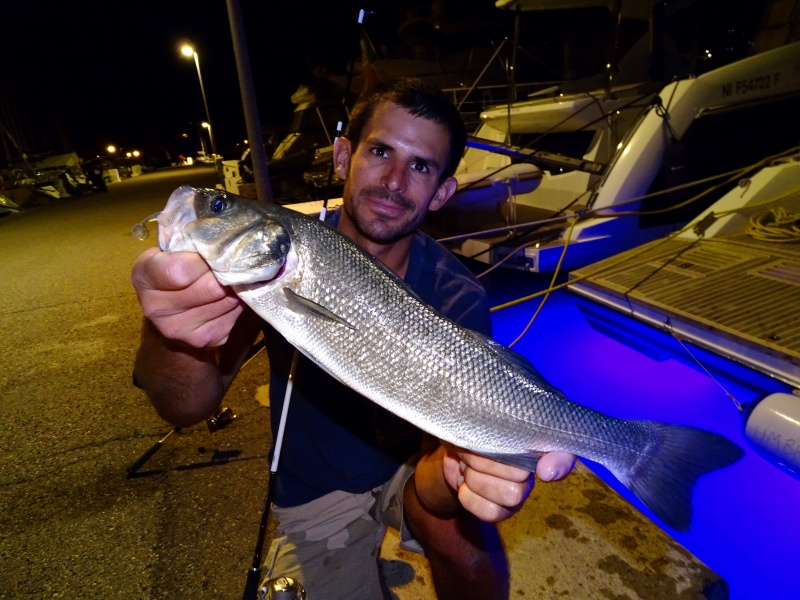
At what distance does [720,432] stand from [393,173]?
4042 mm

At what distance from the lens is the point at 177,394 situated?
7.26 ft

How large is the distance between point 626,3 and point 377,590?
8.80 m

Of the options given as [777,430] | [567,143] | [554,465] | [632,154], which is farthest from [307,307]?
[567,143]

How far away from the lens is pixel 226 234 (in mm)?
1754

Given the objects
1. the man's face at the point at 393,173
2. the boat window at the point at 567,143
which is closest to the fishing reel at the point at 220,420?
the man's face at the point at 393,173

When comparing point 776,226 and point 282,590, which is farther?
point 776,226

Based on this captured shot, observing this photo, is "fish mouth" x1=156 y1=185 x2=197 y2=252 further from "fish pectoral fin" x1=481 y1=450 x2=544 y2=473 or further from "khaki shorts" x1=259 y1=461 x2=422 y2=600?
"khaki shorts" x1=259 y1=461 x2=422 y2=600

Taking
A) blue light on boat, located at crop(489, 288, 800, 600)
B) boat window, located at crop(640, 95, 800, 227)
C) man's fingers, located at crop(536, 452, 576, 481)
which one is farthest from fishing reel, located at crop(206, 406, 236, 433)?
boat window, located at crop(640, 95, 800, 227)

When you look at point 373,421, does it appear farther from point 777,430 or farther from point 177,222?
point 777,430

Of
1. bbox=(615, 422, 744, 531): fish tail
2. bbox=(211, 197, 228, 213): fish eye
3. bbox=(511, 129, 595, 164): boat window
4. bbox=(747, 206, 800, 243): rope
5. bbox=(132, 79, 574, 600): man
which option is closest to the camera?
bbox=(211, 197, 228, 213): fish eye

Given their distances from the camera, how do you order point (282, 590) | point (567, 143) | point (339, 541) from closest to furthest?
1. point (282, 590)
2. point (339, 541)
3. point (567, 143)

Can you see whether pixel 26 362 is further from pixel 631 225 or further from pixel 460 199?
pixel 631 225

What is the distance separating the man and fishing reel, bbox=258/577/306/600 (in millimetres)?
158

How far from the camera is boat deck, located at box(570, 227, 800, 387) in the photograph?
10.7 feet
